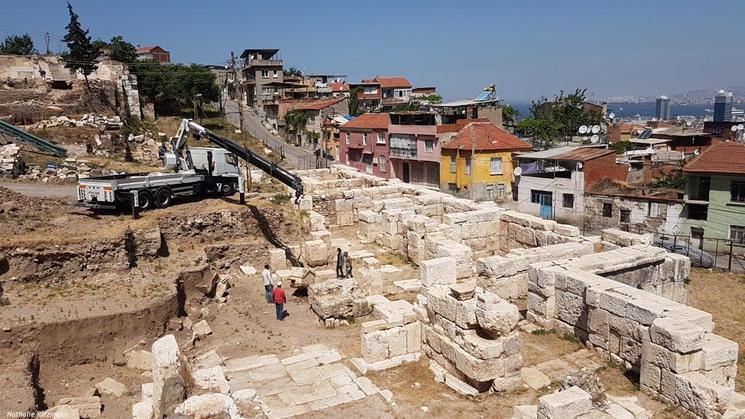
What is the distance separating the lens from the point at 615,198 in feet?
80.5

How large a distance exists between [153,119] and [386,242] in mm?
32958

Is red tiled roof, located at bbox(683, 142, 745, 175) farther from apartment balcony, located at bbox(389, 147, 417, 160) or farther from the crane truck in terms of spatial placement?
apartment balcony, located at bbox(389, 147, 417, 160)

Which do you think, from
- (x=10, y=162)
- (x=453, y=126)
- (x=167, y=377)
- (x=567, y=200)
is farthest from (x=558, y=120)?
(x=167, y=377)

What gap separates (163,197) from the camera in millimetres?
17719

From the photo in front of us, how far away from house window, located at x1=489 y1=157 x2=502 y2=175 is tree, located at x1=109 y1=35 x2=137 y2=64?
113ft

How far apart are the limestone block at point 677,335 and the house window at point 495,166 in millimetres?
25739

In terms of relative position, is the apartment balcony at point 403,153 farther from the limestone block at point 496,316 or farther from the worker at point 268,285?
the limestone block at point 496,316

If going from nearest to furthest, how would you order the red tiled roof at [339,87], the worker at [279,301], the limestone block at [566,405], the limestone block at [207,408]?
the limestone block at [207,408], the limestone block at [566,405], the worker at [279,301], the red tiled roof at [339,87]

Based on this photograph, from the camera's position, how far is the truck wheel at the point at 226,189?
20.0 m

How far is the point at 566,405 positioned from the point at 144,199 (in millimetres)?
A: 14791

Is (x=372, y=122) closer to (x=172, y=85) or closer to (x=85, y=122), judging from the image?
(x=172, y=85)

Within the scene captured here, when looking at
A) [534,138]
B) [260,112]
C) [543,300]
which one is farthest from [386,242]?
[260,112]

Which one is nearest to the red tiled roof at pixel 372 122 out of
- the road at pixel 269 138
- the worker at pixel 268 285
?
the road at pixel 269 138

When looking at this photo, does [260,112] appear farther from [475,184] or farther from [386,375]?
[386,375]
